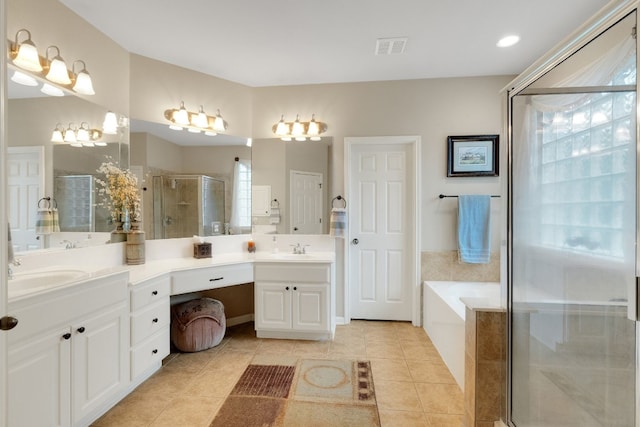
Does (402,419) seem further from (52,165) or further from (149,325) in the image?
(52,165)

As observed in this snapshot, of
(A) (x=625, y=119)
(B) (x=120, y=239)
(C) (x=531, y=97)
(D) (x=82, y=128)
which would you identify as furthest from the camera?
(B) (x=120, y=239)

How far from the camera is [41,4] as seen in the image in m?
1.87

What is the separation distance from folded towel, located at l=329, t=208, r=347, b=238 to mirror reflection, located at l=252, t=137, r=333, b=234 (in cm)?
15

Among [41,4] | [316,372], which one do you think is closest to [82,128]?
[41,4]

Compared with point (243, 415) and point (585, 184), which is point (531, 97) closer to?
point (585, 184)

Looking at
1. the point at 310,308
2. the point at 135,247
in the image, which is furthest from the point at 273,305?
the point at 135,247

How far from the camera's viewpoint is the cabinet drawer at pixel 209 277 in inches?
92.4

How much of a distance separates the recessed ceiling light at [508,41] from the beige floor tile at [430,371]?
2699 mm

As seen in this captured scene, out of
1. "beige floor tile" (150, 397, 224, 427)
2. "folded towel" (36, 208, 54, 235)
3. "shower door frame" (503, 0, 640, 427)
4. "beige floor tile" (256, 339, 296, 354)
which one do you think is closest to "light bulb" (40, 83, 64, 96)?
"folded towel" (36, 208, 54, 235)

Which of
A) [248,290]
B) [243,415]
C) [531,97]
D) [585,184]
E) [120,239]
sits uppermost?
[531,97]

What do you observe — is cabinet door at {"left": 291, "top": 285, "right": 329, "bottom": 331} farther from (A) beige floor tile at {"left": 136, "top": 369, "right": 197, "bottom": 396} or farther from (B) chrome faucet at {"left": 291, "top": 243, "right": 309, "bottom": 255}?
(A) beige floor tile at {"left": 136, "top": 369, "right": 197, "bottom": 396}

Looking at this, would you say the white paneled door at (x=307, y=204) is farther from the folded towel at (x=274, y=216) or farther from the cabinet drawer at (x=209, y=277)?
the cabinet drawer at (x=209, y=277)

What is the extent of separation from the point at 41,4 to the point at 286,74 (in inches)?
71.5

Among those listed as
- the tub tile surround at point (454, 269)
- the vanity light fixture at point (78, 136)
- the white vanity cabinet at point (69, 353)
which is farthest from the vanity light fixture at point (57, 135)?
the tub tile surround at point (454, 269)
